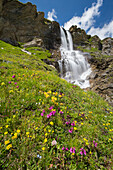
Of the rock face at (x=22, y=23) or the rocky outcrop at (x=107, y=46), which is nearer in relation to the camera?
the rock face at (x=22, y=23)

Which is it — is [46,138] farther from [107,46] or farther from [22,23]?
[107,46]

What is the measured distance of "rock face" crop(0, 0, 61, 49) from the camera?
35406 millimetres

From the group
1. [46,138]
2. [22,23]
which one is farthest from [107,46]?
[46,138]

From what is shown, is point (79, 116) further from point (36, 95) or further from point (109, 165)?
point (36, 95)

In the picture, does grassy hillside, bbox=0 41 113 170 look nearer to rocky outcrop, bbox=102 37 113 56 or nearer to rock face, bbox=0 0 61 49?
rock face, bbox=0 0 61 49

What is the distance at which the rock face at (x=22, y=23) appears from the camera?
1394 inches

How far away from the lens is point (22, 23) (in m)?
39.6

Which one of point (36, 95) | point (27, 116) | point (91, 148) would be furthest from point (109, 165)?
point (36, 95)

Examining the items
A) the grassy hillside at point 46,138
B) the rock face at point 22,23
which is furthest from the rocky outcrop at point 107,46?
the grassy hillside at point 46,138

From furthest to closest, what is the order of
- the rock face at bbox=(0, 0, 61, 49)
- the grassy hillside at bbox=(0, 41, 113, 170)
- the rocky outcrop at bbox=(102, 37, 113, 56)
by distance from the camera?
the rocky outcrop at bbox=(102, 37, 113, 56)
the rock face at bbox=(0, 0, 61, 49)
the grassy hillside at bbox=(0, 41, 113, 170)

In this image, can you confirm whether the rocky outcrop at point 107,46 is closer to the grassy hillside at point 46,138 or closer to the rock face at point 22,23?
the rock face at point 22,23

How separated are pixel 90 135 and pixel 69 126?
1.94ft

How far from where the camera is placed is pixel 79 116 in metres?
2.71

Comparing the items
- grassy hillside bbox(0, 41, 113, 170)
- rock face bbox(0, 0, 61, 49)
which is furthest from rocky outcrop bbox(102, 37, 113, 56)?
grassy hillside bbox(0, 41, 113, 170)
